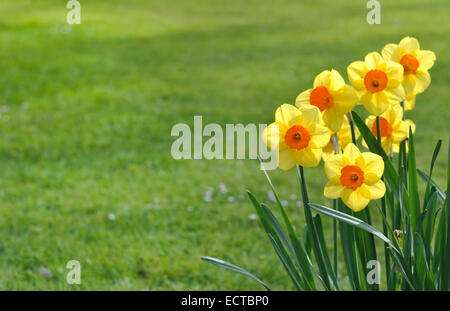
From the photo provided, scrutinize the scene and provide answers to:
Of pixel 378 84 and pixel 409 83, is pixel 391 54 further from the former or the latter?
pixel 378 84

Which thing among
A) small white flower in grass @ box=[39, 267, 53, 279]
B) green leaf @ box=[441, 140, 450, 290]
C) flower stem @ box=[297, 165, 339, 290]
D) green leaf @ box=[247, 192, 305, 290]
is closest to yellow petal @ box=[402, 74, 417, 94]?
green leaf @ box=[441, 140, 450, 290]

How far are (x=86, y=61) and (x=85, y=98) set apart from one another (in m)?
1.60

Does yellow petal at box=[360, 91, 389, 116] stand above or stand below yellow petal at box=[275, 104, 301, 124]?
above

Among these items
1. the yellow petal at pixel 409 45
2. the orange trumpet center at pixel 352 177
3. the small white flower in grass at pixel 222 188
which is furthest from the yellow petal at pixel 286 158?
the small white flower in grass at pixel 222 188

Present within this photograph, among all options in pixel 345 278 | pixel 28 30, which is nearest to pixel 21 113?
pixel 345 278

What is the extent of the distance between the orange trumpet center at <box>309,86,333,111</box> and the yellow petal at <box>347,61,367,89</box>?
0.07 m

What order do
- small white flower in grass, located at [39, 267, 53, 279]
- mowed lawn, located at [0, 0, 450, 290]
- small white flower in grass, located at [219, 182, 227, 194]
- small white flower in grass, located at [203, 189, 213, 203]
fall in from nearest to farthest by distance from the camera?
small white flower in grass, located at [39, 267, 53, 279], mowed lawn, located at [0, 0, 450, 290], small white flower in grass, located at [203, 189, 213, 203], small white flower in grass, located at [219, 182, 227, 194]

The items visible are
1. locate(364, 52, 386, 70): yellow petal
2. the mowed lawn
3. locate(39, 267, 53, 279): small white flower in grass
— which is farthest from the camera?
the mowed lawn

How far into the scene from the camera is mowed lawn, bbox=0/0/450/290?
2.71m

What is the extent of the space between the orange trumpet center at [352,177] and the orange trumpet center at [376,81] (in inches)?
7.8

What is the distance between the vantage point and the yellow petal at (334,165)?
1.19 metres

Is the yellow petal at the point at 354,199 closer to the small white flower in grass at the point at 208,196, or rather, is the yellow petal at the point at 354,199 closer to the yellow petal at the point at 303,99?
the yellow petal at the point at 303,99

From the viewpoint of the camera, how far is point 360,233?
1.39 m

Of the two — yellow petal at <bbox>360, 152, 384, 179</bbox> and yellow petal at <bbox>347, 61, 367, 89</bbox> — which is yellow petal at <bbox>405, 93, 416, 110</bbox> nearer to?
yellow petal at <bbox>347, 61, 367, 89</bbox>
